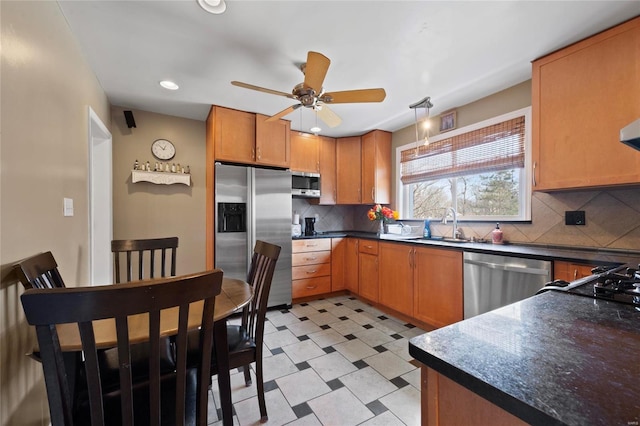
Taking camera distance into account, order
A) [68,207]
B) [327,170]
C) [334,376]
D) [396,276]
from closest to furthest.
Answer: [68,207], [334,376], [396,276], [327,170]

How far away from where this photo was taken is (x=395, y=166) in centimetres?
385

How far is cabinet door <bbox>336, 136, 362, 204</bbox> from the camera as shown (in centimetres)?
398

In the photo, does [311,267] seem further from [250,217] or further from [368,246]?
[250,217]

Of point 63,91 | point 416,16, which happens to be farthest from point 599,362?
point 63,91

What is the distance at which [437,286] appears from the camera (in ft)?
8.29

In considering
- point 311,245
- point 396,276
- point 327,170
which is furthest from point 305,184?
point 396,276

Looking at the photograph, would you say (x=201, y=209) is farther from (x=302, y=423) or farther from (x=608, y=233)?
(x=608, y=233)

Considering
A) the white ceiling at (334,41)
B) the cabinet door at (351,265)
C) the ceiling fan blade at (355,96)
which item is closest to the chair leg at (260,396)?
the ceiling fan blade at (355,96)

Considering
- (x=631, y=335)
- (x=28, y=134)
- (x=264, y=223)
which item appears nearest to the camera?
(x=631, y=335)

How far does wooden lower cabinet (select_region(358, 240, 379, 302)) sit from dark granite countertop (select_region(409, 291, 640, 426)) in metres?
2.46

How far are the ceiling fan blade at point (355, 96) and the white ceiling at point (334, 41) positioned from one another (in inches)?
12.5

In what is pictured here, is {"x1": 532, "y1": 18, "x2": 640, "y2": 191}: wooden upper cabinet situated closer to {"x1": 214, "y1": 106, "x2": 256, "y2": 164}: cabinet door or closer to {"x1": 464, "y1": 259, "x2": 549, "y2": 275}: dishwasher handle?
{"x1": 464, "y1": 259, "x2": 549, "y2": 275}: dishwasher handle

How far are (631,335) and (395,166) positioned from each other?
11.0 feet

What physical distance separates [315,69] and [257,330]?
1.65 metres
